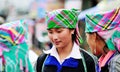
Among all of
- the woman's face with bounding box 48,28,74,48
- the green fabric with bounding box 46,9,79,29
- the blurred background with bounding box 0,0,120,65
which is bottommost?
the blurred background with bounding box 0,0,120,65

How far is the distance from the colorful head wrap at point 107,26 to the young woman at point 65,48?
0.64 ft

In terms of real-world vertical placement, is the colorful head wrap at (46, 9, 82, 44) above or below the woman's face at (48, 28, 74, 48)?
above

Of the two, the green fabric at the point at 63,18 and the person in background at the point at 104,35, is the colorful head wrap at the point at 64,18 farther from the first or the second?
the person in background at the point at 104,35

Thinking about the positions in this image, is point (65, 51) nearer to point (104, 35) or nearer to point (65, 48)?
point (65, 48)

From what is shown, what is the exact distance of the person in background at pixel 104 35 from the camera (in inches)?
197

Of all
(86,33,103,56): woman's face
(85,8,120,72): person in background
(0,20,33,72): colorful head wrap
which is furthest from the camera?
(0,20,33,72): colorful head wrap

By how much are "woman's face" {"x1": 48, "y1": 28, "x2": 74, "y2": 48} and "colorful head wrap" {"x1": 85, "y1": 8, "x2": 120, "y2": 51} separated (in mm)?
331

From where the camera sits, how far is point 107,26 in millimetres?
5133

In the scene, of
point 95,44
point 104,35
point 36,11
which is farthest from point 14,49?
point 36,11

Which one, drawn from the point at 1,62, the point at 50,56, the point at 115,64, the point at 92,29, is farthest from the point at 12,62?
the point at 115,64

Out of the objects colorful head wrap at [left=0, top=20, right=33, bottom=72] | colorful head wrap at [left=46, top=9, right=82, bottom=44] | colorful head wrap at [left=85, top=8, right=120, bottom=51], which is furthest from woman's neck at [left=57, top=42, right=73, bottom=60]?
colorful head wrap at [left=0, top=20, right=33, bottom=72]

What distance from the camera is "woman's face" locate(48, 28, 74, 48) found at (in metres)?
5.01

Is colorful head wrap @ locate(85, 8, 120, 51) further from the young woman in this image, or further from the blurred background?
the blurred background

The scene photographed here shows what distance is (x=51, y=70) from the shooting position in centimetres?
508
